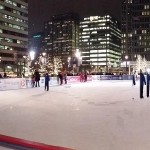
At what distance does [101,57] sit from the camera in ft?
652

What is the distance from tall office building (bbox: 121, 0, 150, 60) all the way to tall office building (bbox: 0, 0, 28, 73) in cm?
5287

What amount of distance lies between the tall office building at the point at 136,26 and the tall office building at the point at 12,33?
52.9 metres

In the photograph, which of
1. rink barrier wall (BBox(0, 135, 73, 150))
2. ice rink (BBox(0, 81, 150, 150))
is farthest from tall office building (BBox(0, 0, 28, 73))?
rink barrier wall (BBox(0, 135, 73, 150))

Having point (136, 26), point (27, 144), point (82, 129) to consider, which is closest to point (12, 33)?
point (136, 26)

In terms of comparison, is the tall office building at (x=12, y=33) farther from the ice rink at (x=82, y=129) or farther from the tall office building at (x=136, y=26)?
the ice rink at (x=82, y=129)

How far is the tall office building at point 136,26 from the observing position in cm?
15588

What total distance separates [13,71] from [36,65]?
1957 cm

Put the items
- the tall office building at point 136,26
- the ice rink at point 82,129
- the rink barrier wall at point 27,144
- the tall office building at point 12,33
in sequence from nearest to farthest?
the rink barrier wall at point 27,144 < the ice rink at point 82,129 < the tall office building at point 12,33 < the tall office building at point 136,26

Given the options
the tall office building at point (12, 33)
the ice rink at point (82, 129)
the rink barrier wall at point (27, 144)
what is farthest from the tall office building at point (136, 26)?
the rink barrier wall at point (27, 144)

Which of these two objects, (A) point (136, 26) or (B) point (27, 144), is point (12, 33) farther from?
(B) point (27, 144)

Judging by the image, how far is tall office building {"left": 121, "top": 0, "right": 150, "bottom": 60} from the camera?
511 ft

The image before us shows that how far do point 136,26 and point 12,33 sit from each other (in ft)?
211

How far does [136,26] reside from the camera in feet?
517

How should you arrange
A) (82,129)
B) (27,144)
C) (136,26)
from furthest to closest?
(136,26) < (82,129) < (27,144)
